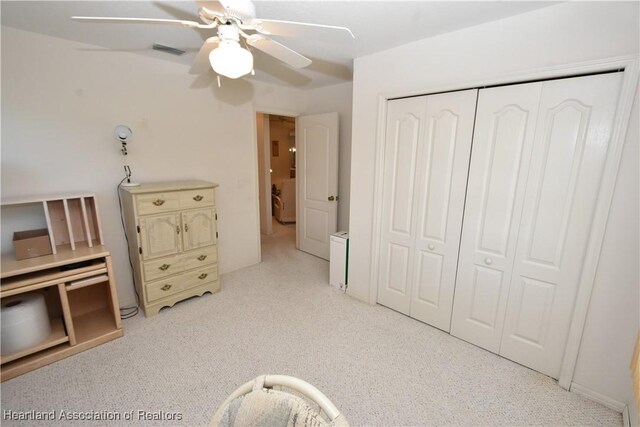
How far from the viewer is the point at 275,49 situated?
1.46 m

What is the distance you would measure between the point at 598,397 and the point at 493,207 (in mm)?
1324

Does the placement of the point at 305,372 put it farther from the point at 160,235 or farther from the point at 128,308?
the point at 128,308

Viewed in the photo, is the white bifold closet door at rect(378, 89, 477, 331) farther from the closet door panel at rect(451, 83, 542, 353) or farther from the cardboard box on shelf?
the cardboard box on shelf

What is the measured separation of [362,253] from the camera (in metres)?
2.79

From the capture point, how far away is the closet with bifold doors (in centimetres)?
165

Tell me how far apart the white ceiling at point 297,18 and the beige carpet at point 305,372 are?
7.73 feet

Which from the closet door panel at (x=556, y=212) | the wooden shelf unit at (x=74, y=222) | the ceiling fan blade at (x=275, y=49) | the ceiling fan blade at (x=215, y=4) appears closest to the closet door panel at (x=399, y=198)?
the closet door panel at (x=556, y=212)

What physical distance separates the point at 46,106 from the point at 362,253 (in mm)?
2948

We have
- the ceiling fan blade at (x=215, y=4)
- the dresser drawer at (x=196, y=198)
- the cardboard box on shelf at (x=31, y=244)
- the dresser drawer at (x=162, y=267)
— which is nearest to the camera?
the ceiling fan blade at (x=215, y=4)

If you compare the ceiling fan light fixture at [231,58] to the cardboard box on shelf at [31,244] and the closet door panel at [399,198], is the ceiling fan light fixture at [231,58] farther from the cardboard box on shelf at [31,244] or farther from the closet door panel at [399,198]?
the cardboard box on shelf at [31,244]

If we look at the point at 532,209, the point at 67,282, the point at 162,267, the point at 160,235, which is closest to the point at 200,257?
the point at 162,267

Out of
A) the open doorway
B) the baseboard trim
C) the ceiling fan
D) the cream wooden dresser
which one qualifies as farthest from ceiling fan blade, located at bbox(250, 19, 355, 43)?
the open doorway

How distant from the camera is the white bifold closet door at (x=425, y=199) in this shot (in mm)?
2092

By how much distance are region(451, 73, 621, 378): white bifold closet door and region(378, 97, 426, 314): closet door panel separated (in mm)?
445
